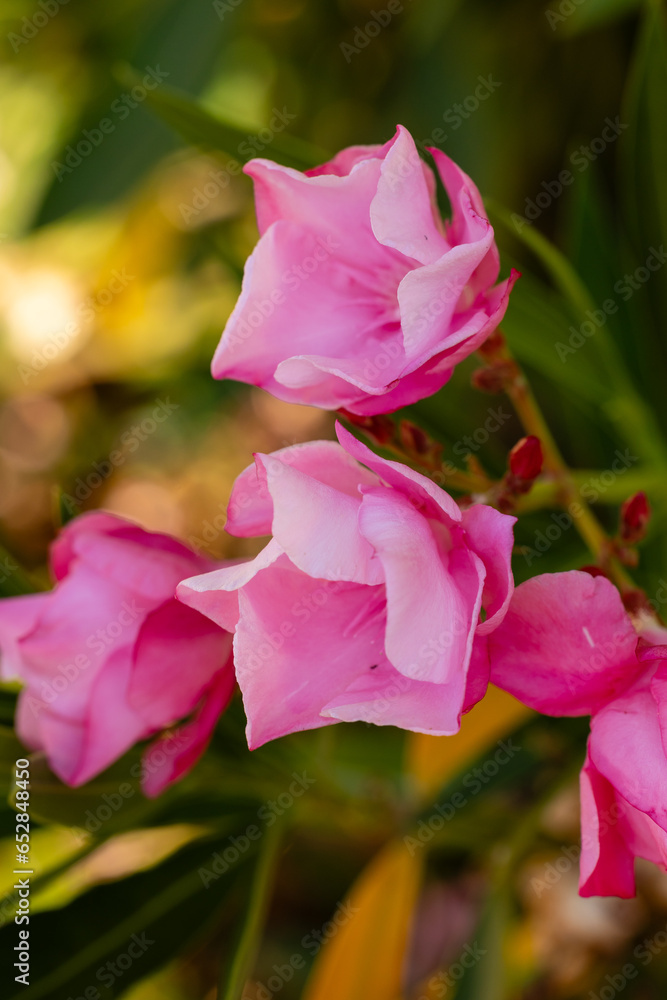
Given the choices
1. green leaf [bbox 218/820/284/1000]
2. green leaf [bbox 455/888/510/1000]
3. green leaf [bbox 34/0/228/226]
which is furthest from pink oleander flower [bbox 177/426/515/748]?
green leaf [bbox 34/0/228/226]

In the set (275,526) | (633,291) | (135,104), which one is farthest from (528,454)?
(135,104)

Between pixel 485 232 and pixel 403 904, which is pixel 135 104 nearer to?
pixel 485 232

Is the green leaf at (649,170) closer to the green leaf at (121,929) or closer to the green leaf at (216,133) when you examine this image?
the green leaf at (216,133)

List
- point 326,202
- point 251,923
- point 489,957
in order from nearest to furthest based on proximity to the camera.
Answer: point 326,202
point 251,923
point 489,957

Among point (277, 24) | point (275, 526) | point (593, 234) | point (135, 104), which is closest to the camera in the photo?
point (275, 526)

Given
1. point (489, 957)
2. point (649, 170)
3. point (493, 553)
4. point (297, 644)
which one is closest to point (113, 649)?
point (297, 644)

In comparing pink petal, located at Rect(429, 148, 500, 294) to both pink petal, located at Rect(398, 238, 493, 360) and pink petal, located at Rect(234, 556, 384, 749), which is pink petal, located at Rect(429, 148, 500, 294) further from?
pink petal, located at Rect(234, 556, 384, 749)

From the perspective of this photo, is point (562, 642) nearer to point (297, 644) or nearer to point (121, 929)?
point (297, 644)
